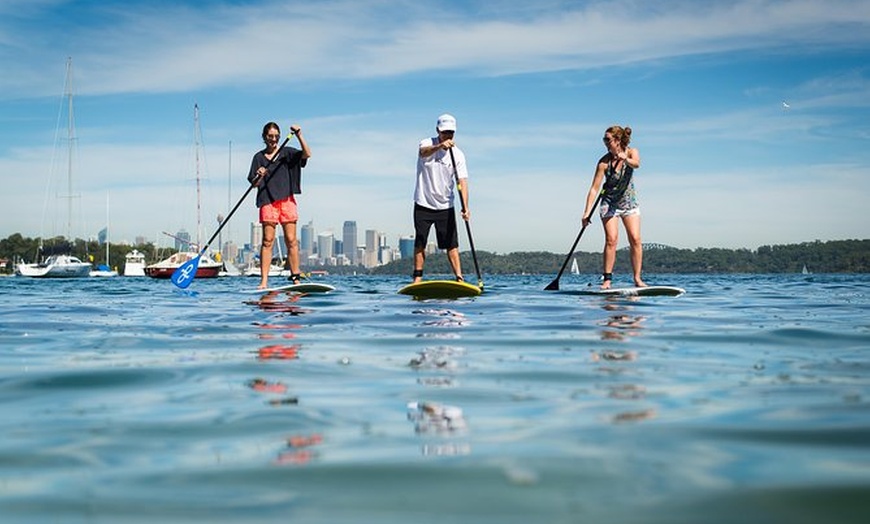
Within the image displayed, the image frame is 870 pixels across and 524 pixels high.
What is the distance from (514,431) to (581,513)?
2.91ft

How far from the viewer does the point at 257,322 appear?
740cm

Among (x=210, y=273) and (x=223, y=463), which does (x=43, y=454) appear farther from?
(x=210, y=273)

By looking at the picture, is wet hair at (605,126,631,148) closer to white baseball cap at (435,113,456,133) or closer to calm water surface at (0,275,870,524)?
white baseball cap at (435,113,456,133)

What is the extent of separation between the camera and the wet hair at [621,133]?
12133mm

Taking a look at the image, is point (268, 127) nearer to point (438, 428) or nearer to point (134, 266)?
point (438, 428)

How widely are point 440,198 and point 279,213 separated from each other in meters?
2.41

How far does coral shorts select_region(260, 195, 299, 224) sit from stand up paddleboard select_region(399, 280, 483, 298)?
7.27ft

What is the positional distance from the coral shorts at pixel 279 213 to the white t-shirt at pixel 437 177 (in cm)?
185

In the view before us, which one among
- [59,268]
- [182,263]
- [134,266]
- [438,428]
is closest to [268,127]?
[438,428]

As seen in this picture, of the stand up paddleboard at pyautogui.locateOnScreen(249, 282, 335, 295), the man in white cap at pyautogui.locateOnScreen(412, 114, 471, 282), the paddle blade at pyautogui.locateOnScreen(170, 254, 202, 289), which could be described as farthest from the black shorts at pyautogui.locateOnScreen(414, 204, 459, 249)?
the paddle blade at pyautogui.locateOnScreen(170, 254, 202, 289)

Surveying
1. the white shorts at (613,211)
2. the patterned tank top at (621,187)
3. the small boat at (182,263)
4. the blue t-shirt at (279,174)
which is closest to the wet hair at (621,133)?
the patterned tank top at (621,187)

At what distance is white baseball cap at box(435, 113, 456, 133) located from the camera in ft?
39.8

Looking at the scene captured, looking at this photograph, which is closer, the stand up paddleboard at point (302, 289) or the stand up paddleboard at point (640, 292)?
the stand up paddleboard at point (640, 292)

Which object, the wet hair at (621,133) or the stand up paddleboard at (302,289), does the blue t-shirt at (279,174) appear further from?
the wet hair at (621,133)
